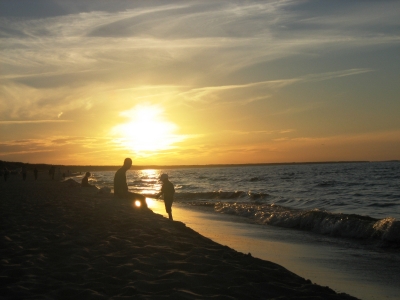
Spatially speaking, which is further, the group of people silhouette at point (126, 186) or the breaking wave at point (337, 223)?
the group of people silhouette at point (126, 186)

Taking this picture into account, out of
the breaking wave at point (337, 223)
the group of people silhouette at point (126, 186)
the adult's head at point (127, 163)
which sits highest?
the adult's head at point (127, 163)

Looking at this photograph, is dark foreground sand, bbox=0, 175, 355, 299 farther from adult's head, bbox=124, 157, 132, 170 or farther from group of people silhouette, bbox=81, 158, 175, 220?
adult's head, bbox=124, 157, 132, 170

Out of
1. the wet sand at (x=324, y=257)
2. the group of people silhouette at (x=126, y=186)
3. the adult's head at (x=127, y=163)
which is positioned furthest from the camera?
the adult's head at (x=127, y=163)

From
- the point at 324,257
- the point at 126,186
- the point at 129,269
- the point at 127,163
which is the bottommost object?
the point at 324,257

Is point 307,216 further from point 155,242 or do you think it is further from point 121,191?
point 155,242

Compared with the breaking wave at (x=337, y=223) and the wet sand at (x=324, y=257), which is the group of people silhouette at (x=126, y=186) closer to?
the wet sand at (x=324, y=257)

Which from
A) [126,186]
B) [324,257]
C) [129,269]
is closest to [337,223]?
[324,257]

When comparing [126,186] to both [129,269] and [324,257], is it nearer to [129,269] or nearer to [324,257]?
[324,257]

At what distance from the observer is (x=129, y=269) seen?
5.87m

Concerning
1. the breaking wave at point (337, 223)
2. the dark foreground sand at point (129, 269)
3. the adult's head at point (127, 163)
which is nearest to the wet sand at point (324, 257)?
the breaking wave at point (337, 223)

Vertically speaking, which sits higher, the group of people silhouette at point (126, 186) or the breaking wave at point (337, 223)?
the group of people silhouette at point (126, 186)

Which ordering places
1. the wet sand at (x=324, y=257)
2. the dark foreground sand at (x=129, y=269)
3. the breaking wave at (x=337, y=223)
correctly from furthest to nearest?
the breaking wave at (x=337, y=223) → the wet sand at (x=324, y=257) → the dark foreground sand at (x=129, y=269)

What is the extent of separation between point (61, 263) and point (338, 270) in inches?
217

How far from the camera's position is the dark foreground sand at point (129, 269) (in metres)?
4.92
